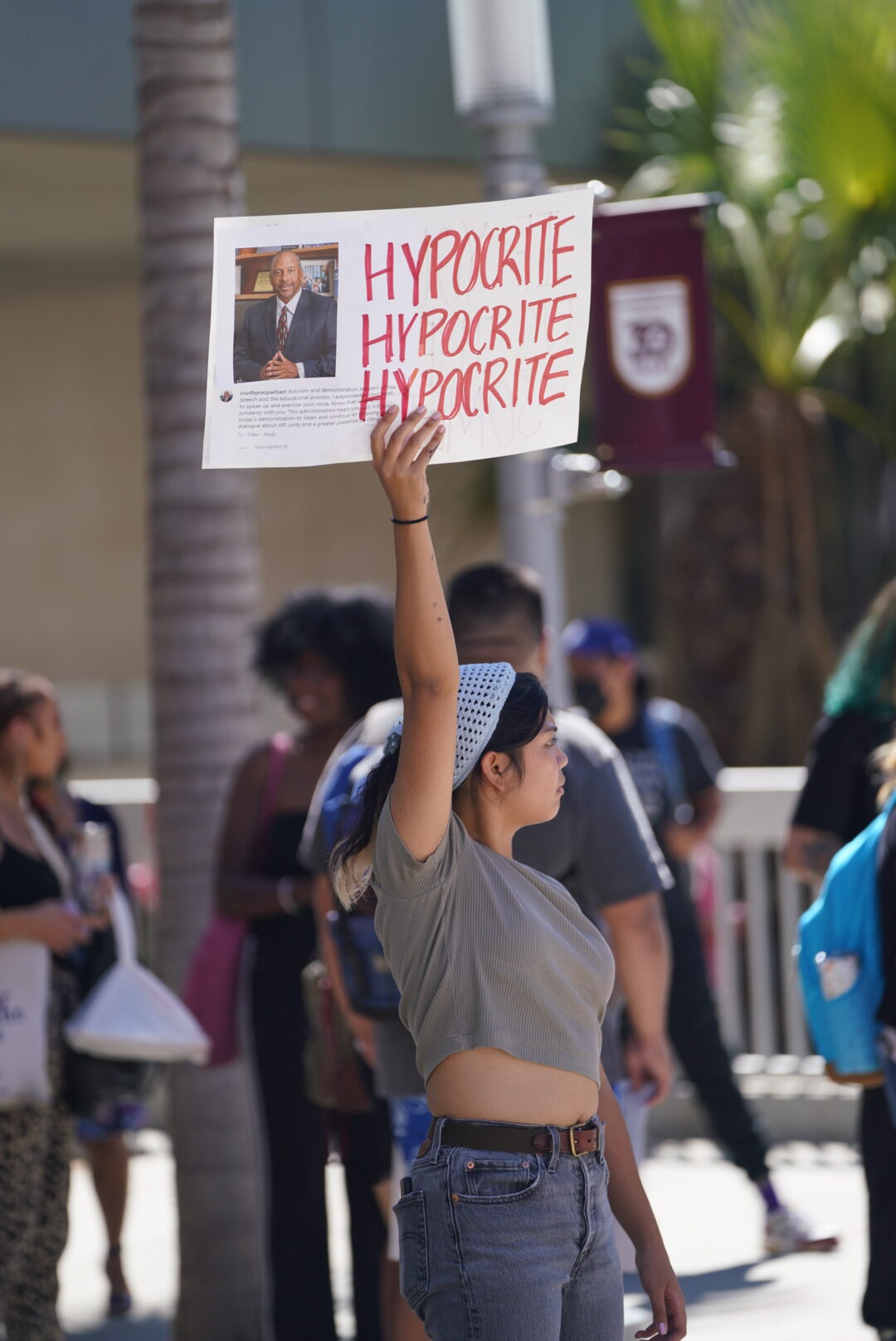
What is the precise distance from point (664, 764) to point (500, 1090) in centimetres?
434

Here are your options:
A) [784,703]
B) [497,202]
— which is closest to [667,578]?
[784,703]

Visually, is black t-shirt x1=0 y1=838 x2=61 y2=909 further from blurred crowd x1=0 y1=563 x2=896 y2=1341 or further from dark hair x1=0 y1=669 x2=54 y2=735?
dark hair x1=0 y1=669 x2=54 y2=735

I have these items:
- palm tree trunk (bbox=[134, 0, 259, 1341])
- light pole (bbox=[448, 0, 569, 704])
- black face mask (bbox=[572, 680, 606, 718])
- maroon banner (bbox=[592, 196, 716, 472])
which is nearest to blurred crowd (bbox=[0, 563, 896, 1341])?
palm tree trunk (bbox=[134, 0, 259, 1341])

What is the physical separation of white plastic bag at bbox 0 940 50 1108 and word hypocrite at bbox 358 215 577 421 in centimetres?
283

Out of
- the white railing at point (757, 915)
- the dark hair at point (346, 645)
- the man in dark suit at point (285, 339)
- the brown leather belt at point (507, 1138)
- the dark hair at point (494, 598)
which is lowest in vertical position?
the white railing at point (757, 915)

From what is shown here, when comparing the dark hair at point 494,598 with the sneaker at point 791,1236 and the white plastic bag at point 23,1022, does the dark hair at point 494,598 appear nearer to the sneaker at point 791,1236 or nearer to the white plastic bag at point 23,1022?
the white plastic bag at point 23,1022

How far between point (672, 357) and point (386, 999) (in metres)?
2.43

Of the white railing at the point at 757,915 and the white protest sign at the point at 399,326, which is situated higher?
the white protest sign at the point at 399,326

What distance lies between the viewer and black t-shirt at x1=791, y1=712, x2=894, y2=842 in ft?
16.5

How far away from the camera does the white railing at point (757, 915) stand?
8.02m

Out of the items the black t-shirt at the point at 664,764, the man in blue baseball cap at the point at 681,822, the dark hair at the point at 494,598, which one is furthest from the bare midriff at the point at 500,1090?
the black t-shirt at the point at 664,764

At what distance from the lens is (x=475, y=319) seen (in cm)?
297

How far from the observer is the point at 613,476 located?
6.02 metres

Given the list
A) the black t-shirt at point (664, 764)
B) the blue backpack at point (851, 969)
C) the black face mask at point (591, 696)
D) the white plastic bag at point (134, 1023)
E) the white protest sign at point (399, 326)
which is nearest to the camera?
the white protest sign at point (399, 326)
